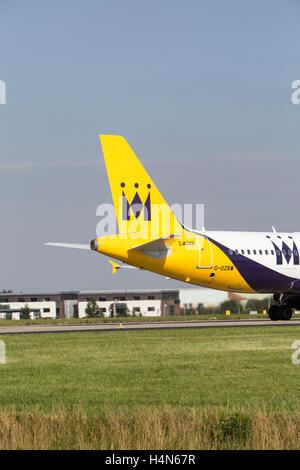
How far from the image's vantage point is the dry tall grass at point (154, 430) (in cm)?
1678

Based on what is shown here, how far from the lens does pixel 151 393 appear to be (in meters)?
23.5

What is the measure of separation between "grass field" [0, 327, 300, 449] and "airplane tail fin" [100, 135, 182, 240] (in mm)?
14492

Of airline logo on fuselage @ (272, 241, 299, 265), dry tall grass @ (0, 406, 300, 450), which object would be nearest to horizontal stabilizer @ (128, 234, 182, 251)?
airline logo on fuselage @ (272, 241, 299, 265)

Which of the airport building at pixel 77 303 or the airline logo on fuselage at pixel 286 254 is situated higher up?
the airline logo on fuselage at pixel 286 254

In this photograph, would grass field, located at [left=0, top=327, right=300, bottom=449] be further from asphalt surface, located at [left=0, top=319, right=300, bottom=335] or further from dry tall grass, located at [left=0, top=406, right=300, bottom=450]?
asphalt surface, located at [left=0, top=319, right=300, bottom=335]

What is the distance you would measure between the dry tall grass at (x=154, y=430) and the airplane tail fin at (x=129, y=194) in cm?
3578

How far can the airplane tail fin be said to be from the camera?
54938mm

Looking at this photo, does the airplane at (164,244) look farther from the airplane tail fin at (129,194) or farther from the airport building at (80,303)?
the airport building at (80,303)

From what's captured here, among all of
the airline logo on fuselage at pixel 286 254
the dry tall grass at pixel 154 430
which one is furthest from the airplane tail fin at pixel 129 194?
the dry tall grass at pixel 154 430

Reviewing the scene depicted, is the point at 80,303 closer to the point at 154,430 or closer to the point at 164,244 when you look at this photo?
the point at 164,244

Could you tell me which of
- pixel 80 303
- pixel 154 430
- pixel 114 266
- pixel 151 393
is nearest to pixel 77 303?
pixel 80 303

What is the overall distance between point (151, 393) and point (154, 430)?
6.22 meters
